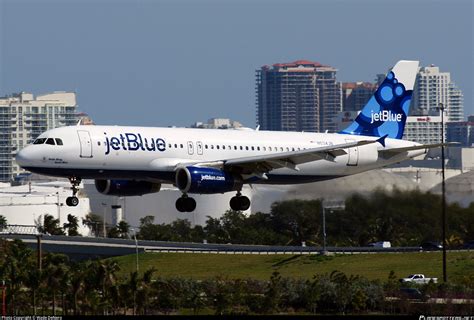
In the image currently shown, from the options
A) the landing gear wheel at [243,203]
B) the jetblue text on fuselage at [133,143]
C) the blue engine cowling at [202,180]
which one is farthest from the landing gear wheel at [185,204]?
the jetblue text on fuselage at [133,143]

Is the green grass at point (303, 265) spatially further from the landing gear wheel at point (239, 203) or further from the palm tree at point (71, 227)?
the palm tree at point (71, 227)

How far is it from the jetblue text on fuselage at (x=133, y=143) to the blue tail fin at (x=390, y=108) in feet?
53.2

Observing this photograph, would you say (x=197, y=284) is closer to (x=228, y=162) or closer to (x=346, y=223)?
(x=228, y=162)

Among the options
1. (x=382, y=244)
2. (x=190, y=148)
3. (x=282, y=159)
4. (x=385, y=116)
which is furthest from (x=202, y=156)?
(x=382, y=244)

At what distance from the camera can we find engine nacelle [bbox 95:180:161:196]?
8881 cm

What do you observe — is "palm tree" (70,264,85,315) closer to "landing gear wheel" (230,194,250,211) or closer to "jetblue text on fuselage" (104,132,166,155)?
"landing gear wheel" (230,194,250,211)

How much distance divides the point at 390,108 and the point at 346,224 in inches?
1849

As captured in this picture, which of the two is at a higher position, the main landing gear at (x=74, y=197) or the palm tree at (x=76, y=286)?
the main landing gear at (x=74, y=197)

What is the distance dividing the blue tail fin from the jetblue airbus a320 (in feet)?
0.31

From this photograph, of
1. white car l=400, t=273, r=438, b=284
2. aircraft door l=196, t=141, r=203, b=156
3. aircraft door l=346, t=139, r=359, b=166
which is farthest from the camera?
white car l=400, t=273, r=438, b=284

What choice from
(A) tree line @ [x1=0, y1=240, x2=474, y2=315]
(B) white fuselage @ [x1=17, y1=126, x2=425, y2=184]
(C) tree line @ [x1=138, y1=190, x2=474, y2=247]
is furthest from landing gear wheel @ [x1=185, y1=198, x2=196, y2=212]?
(C) tree line @ [x1=138, y1=190, x2=474, y2=247]

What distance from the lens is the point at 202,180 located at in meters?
85.7

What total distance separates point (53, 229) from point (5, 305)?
3624 inches

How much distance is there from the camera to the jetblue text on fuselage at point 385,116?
98.8 m
